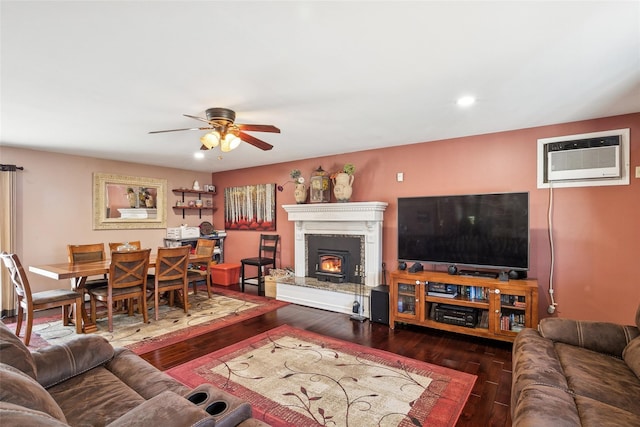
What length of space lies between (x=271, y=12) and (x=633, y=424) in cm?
251

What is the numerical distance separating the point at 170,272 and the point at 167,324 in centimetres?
66

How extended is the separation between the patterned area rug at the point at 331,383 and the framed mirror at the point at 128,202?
12.1ft

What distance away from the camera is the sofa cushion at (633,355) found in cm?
184

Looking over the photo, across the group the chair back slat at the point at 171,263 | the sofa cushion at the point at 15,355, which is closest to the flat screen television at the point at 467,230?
the chair back slat at the point at 171,263

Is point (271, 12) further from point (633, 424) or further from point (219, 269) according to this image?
point (219, 269)

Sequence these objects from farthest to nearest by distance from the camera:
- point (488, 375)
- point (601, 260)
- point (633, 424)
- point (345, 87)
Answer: point (601, 260) < point (488, 375) < point (345, 87) < point (633, 424)

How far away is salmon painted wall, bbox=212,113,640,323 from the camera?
10.2 feet

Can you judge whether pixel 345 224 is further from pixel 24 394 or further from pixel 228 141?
pixel 24 394

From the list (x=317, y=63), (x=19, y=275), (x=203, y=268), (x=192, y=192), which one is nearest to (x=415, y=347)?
(x=317, y=63)

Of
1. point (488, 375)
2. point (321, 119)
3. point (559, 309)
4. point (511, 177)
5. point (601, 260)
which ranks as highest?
point (321, 119)

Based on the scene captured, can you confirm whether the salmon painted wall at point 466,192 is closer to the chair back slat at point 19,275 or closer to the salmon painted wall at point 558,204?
the salmon painted wall at point 558,204

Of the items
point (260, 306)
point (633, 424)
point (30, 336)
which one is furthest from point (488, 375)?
point (30, 336)

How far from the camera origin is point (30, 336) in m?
3.31

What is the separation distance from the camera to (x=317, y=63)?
6.88ft
